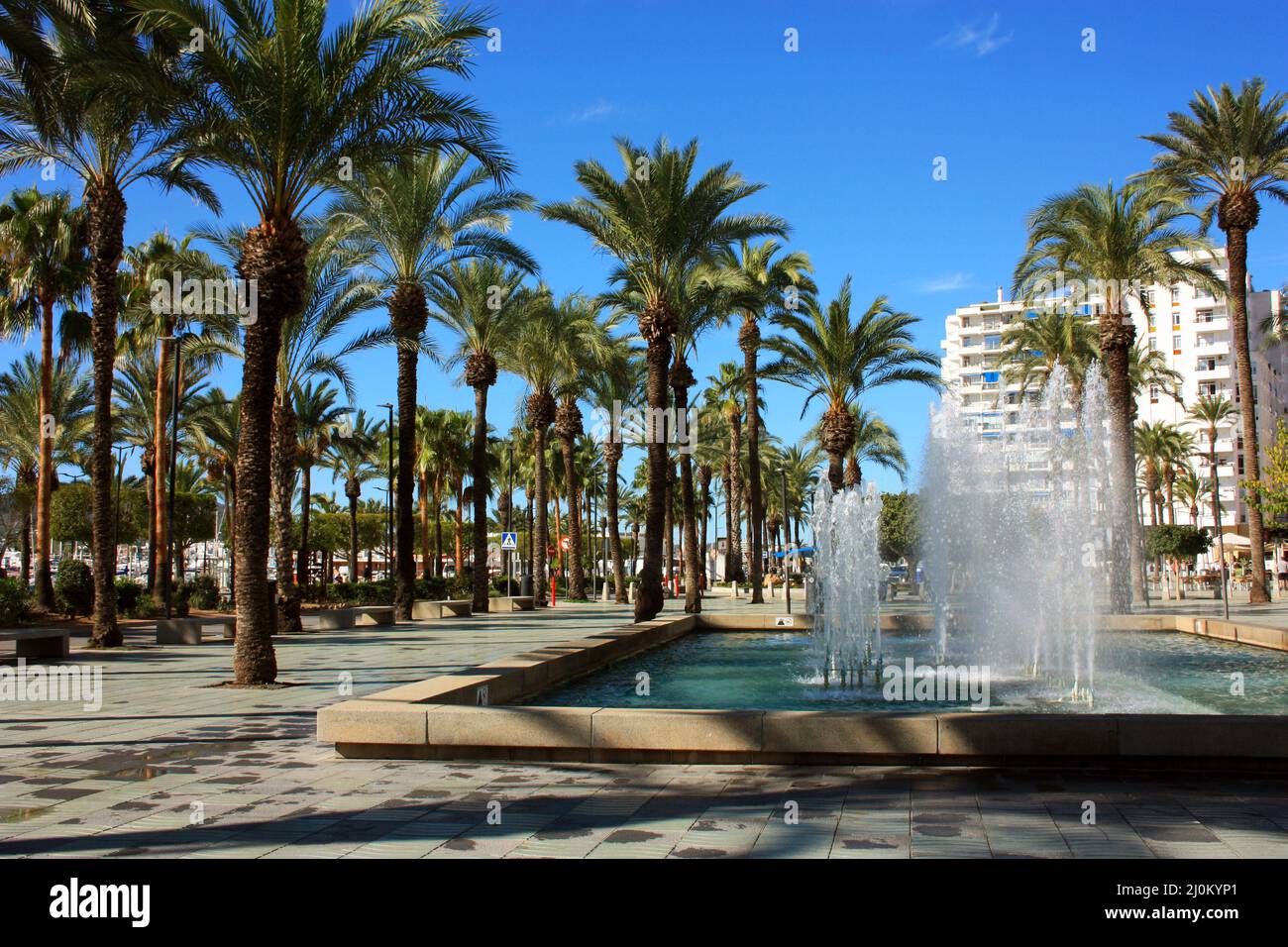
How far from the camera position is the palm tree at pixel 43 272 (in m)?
24.6

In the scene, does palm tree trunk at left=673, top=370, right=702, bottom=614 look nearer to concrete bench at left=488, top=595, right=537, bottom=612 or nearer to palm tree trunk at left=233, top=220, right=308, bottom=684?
concrete bench at left=488, top=595, right=537, bottom=612

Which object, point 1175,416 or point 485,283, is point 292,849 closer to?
point 485,283

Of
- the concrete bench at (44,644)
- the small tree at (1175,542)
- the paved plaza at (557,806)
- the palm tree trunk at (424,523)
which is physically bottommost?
the paved plaza at (557,806)

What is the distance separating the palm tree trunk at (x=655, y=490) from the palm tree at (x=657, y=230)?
0.02m

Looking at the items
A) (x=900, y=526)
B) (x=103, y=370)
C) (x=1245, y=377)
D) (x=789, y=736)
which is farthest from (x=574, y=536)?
(x=900, y=526)

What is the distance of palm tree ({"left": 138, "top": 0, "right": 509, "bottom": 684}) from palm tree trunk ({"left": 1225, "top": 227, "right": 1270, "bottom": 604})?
2369cm

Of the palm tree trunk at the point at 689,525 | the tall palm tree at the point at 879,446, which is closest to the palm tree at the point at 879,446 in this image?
the tall palm tree at the point at 879,446

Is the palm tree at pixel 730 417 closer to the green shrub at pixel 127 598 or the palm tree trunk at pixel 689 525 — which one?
the palm tree trunk at pixel 689 525

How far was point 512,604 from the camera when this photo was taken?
32.4 m

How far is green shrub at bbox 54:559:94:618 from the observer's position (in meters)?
26.7

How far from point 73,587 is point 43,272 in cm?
781

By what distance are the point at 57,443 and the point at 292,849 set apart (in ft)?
141
